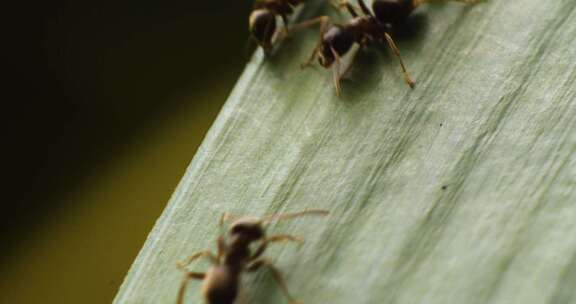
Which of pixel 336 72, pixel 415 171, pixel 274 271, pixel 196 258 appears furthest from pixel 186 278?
pixel 336 72

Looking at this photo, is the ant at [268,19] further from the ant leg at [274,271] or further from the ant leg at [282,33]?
the ant leg at [274,271]

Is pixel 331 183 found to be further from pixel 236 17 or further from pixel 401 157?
pixel 236 17

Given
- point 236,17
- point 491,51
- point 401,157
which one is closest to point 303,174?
point 401,157

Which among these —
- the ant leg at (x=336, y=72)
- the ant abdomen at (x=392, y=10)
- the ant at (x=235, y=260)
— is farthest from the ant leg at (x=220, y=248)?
the ant abdomen at (x=392, y=10)

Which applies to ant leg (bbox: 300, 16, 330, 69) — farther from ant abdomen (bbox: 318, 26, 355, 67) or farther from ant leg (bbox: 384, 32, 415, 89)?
ant leg (bbox: 384, 32, 415, 89)

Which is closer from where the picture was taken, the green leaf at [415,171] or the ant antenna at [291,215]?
the green leaf at [415,171]

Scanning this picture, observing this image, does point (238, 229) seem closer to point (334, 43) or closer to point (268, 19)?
point (334, 43)

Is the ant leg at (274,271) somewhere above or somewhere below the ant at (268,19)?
below
